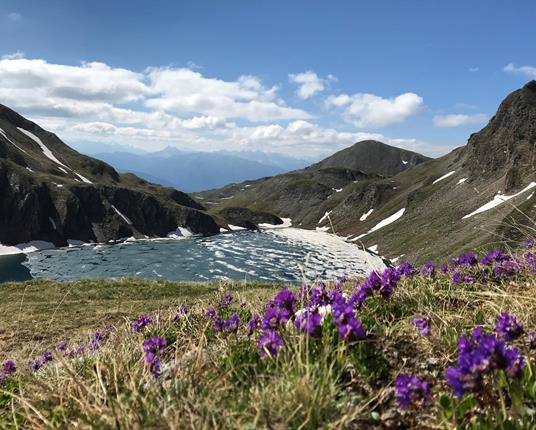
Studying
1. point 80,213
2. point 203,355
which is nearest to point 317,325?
point 203,355

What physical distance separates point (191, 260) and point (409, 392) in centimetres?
11280

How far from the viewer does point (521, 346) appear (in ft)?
13.2

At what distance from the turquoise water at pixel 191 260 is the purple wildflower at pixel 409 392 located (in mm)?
69160

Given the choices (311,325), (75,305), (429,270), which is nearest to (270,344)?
(311,325)

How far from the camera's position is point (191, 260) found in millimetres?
113625

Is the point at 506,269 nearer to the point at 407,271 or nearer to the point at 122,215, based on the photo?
the point at 407,271

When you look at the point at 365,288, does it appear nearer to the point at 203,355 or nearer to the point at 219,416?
the point at 203,355

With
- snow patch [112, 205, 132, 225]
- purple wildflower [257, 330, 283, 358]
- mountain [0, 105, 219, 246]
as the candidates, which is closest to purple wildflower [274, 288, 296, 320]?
purple wildflower [257, 330, 283, 358]

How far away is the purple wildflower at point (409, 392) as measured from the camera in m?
3.14

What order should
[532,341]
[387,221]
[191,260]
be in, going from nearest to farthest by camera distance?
[532,341]
[191,260]
[387,221]

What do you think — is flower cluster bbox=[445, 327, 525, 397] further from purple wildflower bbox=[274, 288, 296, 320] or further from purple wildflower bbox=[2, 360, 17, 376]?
purple wildflower bbox=[2, 360, 17, 376]

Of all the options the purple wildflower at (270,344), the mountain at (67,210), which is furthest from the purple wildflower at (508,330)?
the mountain at (67,210)

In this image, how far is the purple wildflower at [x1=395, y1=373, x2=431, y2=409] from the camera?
3.14 meters

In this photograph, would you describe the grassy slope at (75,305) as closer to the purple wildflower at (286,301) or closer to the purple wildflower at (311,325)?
the purple wildflower at (286,301)
